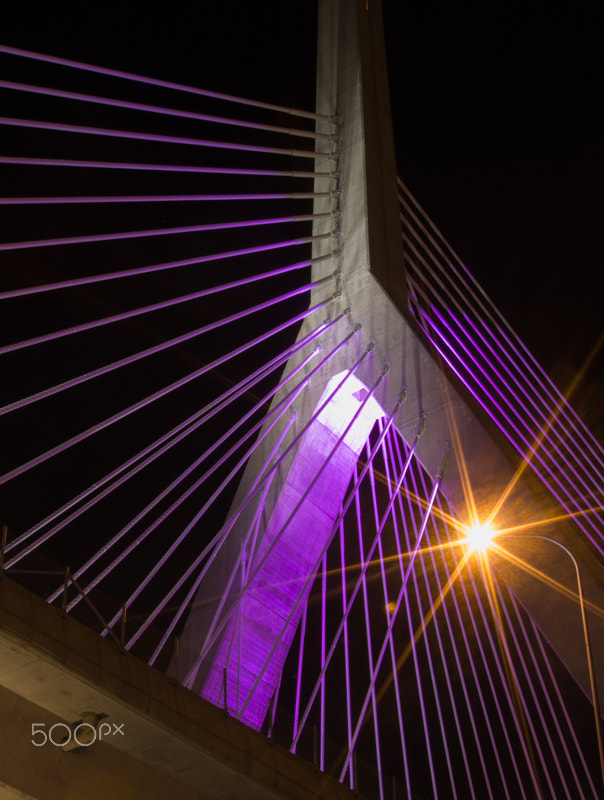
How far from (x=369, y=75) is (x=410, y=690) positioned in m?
14.0

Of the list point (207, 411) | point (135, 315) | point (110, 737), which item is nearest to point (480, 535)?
point (207, 411)

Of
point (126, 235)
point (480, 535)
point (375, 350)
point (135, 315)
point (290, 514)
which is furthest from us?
point (480, 535)

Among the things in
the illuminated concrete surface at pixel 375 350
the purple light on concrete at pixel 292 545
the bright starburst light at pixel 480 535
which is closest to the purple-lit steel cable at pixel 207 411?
the illuminated concrete surface at pixel 375 350

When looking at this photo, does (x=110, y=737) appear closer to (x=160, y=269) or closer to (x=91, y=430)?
(x=91, y=430)

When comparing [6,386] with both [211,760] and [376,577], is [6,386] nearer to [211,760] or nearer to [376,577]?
[376,577]

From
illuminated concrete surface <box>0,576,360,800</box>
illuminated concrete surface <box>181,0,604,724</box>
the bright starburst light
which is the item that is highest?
illuminated concrete surface <box>181,0,604,724</box>

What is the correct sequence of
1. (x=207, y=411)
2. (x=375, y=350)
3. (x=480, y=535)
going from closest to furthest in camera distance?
1. (x=207, y=411)
2. (x=375, y=350)
3. (x=480, y=535)

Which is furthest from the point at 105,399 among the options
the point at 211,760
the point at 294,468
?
the point at 211,760

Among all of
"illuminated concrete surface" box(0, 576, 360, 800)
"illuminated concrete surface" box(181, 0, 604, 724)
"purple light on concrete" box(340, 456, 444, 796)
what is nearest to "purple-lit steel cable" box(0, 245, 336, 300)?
"illuminated concrete surface" box(181, 0, 604, 724)

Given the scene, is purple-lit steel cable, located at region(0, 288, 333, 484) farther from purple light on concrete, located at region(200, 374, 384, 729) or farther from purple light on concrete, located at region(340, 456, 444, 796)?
purple light on concrete, located at region(340, 456, 444, 796)

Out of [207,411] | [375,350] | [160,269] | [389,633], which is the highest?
[375,350]

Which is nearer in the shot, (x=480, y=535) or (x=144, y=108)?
(x=144, y=108)

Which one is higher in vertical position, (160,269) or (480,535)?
(480,535)

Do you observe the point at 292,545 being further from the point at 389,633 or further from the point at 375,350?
the point at 375,350
